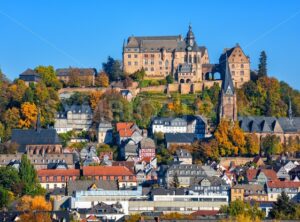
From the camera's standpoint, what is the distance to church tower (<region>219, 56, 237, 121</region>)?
9888cm

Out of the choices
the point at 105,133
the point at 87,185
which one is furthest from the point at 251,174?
the point at 105,133

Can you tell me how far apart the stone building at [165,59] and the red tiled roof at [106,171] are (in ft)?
77.7

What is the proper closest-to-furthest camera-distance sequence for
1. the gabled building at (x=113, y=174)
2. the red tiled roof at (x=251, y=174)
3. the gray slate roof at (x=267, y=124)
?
the gabled building at (x=113, y=174) < the red tiled roof at (x=251, y=174) < the gray slate roof at (x=267, y=124)

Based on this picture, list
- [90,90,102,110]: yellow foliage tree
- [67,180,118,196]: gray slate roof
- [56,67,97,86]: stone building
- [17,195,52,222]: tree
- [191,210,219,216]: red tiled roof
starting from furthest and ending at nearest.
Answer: [56,67,97,86]: stone building
[90,90,102,110]: yellow foliage tree
[67,180,118,196]: gray slate roof
[191,210,219,216]: red tiled roof
[17,195,52,222]: tree

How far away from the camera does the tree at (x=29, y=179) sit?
8081 centimetres

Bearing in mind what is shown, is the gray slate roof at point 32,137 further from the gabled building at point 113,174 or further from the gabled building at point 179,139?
the gabled building at point 179,139

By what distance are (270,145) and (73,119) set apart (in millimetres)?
17746

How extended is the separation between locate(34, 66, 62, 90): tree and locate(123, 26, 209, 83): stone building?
7.18 metres

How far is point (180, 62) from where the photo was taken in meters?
111

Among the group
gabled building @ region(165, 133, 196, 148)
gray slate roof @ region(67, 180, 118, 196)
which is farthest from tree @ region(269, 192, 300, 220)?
gabled building @ region(165, 133, 196, 148)

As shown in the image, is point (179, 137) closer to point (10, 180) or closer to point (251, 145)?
point (251, 145)

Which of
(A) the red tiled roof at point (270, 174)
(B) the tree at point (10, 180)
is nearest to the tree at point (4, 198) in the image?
(B) the tree at point (10, 180)

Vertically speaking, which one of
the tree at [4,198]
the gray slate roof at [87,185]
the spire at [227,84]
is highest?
the spire at [227,84]

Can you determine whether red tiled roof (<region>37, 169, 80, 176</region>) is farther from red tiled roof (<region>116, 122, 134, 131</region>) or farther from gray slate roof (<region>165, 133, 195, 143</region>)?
gray slate roof (<region>165, 133, 195, 143</region>)
